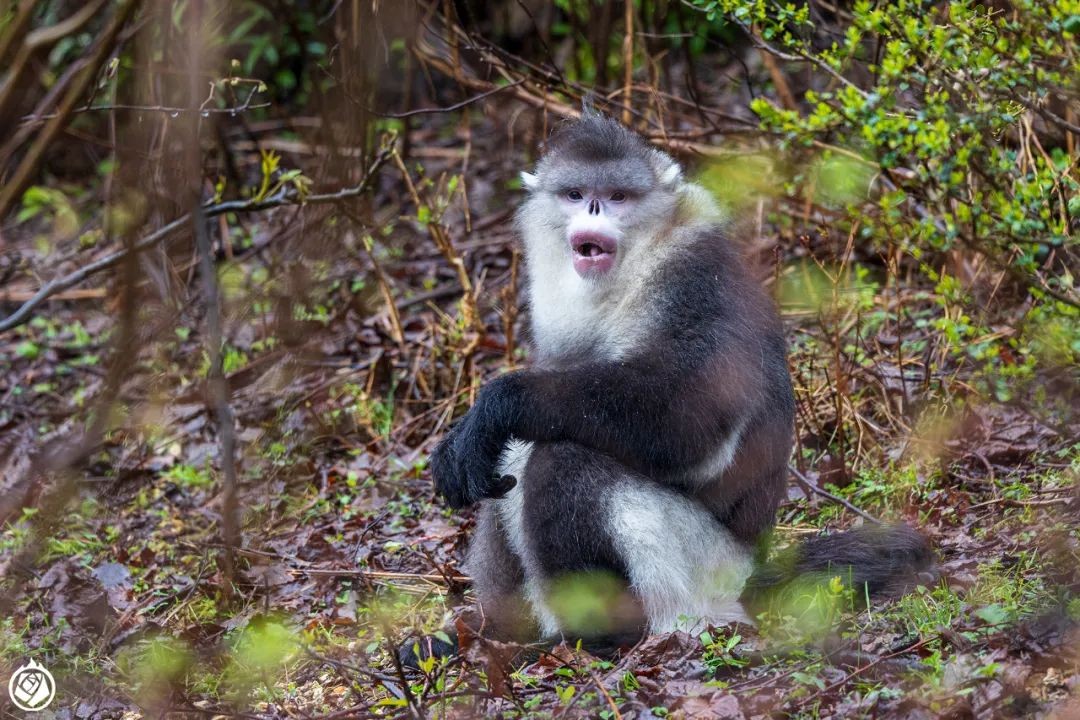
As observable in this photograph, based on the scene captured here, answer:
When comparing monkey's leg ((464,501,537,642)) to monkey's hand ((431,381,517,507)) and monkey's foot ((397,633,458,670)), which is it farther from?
monkey's hand ((431,381,517,507))

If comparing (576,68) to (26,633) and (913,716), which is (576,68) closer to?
(26,633)

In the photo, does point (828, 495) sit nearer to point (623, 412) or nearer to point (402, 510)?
point (623, 412)

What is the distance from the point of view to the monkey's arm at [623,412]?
4.35 meters

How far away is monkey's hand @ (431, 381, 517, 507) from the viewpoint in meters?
4.54

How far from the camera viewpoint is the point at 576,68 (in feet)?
29.5

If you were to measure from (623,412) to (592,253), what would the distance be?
79 cm

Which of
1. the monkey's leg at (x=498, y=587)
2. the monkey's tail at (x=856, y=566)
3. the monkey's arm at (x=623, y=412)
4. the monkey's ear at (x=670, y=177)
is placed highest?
the monkey's ear at (x=670, y=177)

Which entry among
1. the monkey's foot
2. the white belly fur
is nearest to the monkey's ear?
the white belly fur

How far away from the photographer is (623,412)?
171 inches

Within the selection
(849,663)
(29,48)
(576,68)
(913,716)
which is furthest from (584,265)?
(576,68)

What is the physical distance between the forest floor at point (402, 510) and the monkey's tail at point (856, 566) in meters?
0.09

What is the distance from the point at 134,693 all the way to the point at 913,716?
10.0 ft

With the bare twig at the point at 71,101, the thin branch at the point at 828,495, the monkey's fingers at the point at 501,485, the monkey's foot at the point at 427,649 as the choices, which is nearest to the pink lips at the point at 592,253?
the monkey's fingers at the point at 501,485

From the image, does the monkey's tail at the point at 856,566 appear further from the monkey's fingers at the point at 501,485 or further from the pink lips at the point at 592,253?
the pink lips at the point at 592,253
